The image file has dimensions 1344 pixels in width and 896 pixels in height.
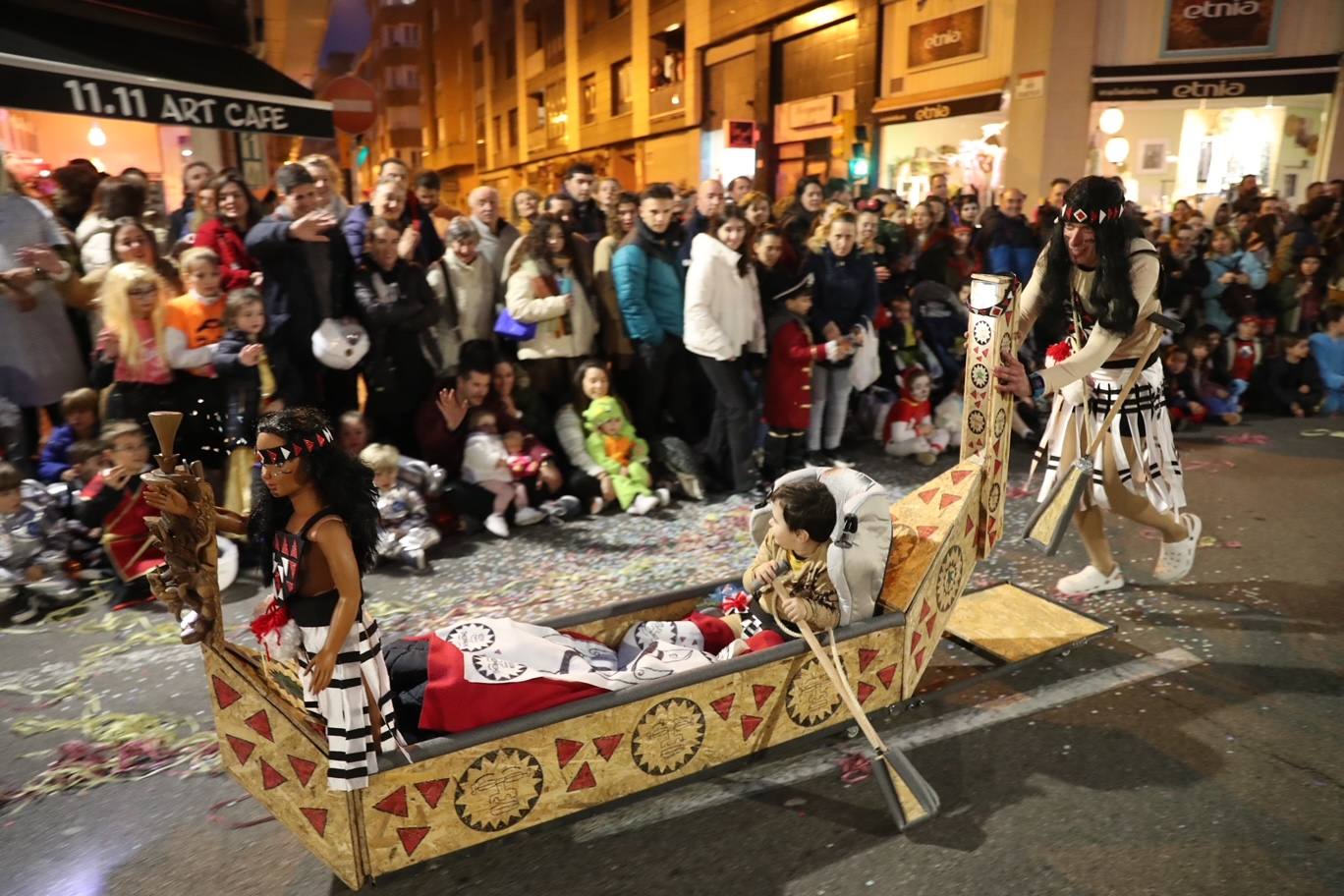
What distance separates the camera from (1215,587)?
4816 millimetres

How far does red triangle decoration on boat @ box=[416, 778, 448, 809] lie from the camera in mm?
2506

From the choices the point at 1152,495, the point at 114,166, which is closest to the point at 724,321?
the point at 1152,495

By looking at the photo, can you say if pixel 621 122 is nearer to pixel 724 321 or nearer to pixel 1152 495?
pixel 724 321

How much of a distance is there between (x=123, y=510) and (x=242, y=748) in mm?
2705

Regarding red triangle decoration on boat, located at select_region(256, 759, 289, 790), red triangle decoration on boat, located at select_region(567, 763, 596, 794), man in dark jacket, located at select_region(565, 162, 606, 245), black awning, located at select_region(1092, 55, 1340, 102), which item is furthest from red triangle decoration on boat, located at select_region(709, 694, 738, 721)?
black awning, located at select_region(1092, 55, 1340, 102)

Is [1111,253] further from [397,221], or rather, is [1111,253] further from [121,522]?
[121,522]

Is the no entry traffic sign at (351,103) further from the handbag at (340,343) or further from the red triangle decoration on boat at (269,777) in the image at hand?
the red triangle decoration on boat at (269,777)

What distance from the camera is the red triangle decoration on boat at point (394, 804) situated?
246 centimetres

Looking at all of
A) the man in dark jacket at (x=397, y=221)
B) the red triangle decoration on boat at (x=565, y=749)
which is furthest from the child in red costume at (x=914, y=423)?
the red triangle decoration on boat at (x=565, y=749)

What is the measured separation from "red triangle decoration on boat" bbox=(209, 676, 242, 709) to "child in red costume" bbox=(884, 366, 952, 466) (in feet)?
18.2

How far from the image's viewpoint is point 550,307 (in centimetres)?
601

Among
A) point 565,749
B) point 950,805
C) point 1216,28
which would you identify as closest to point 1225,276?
point 1216,28

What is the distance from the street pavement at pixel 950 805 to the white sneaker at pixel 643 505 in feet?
6.24

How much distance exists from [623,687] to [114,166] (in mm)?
10520
